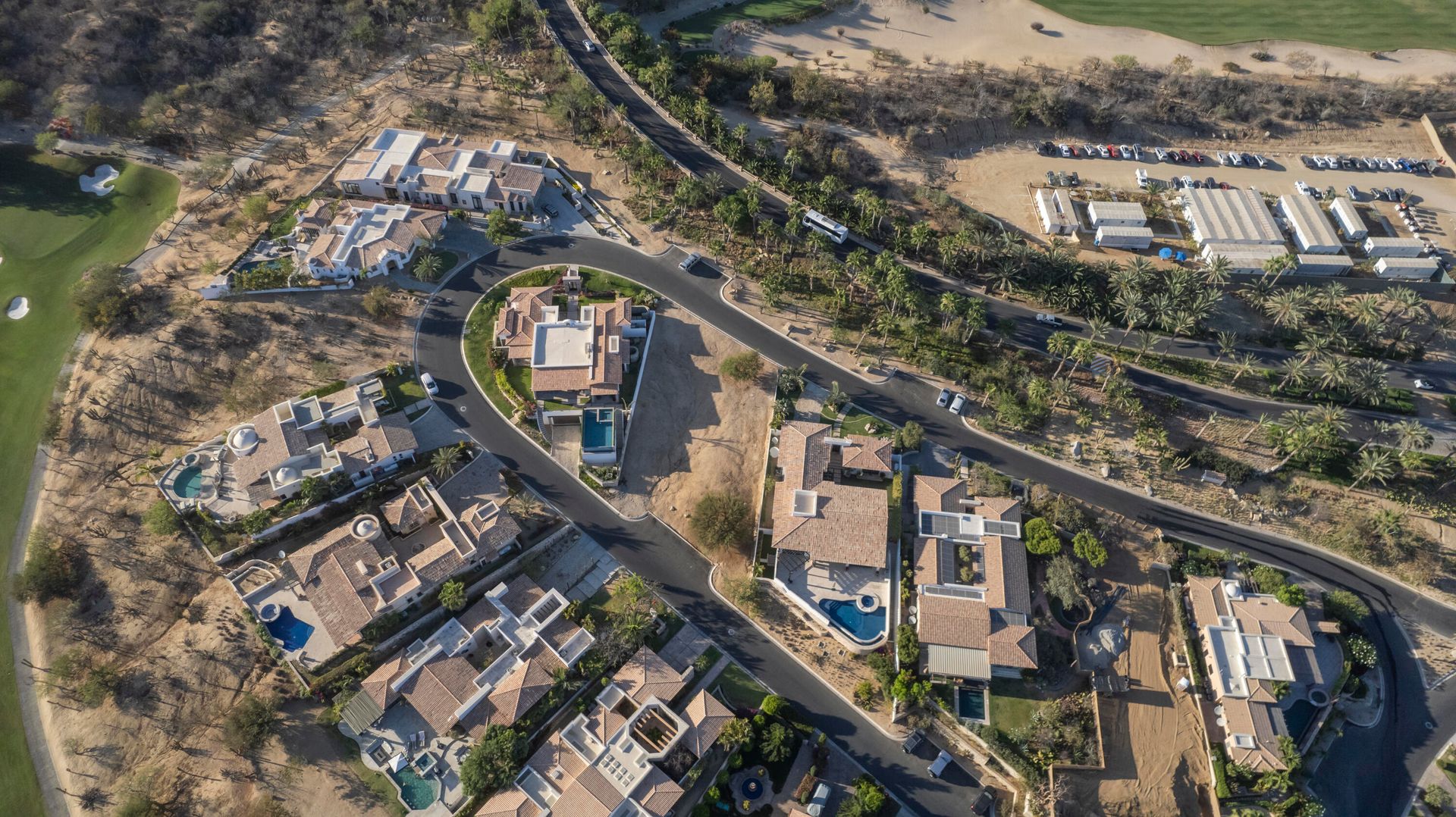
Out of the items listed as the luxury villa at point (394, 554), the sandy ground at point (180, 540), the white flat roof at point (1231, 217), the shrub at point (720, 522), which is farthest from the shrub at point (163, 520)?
the white flat roof at point (1231, 217)

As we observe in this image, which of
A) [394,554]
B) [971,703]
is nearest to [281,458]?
[394,554]

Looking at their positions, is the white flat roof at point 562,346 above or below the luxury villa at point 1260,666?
above

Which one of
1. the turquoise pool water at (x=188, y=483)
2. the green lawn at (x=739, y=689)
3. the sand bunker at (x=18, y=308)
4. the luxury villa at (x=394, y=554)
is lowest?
the green lawn at (x=739, y=689)

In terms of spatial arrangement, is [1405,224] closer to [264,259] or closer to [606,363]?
[606,363]

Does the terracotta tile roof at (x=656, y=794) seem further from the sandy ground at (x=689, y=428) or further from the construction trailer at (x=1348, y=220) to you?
the construction trailer at (x=1348, y=220)

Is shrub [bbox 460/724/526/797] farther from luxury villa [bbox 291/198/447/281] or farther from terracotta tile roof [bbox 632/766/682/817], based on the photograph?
luxury villa [bbox 291/198/447/281]

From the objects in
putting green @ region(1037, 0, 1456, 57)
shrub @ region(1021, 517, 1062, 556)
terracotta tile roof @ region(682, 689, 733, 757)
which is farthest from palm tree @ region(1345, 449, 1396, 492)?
putting green @ region(1037, 0, 1456, 57)

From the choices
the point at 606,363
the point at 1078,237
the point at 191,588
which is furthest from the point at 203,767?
the point at 1078,237
